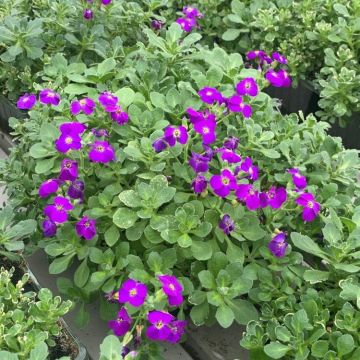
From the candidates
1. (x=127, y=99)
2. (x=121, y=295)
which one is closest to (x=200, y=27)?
(x=127, y=99)

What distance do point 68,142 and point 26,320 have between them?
51 cm

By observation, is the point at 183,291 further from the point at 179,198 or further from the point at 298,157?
the point at 298,157

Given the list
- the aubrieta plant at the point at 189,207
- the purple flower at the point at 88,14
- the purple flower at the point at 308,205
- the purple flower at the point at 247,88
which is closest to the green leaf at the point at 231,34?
the purple flower at the point at 88,14

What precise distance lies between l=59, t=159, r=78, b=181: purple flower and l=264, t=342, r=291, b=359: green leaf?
0.72 metres

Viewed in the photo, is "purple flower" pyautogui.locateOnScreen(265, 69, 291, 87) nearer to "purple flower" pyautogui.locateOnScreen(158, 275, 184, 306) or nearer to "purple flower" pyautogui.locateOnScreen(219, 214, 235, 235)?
"purple flower" pyautogui.locateOnScreen(219, 214, 235, 235)

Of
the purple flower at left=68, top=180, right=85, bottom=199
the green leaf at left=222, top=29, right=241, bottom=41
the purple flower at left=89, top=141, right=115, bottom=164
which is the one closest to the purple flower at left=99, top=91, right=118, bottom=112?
the purple flower at left=89, top=141, right=115, bottom=164

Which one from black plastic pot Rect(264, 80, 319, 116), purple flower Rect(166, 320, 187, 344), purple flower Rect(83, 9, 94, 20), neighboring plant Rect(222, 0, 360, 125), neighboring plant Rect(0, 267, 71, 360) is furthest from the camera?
black plastic pot Rect(264, 80, 319, 116)

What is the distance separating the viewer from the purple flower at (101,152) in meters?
1.68

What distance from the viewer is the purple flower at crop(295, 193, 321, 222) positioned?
1.65 meters

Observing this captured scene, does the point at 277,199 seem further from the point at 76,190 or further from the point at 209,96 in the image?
the point at 76,190

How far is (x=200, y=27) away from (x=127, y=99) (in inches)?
51.9

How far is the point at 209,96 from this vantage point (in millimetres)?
1787

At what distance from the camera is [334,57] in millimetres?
2686

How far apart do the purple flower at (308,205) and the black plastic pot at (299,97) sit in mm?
1361
